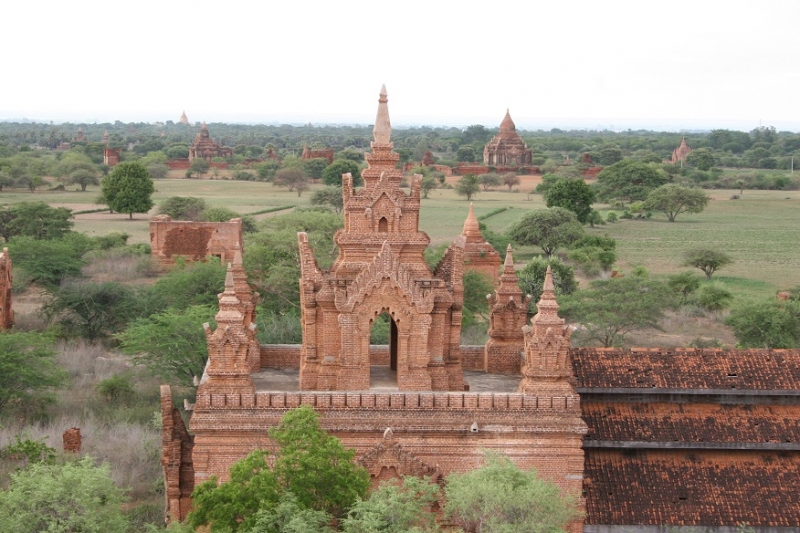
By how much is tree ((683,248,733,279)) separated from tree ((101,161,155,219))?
46317 millimetres

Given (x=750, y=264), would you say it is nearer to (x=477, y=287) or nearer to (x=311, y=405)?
(x=477, y=287)

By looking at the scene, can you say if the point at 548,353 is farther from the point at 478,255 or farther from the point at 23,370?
the point at 478,255

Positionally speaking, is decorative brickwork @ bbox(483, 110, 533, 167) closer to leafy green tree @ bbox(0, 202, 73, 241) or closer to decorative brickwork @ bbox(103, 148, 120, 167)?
decorative brickwork @ bbox(103, 148, 120, 167)

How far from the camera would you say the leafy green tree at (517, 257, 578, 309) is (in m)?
45.5

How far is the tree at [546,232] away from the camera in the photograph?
220 ft

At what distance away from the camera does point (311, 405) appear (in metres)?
16.9

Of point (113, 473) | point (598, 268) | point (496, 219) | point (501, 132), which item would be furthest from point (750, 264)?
point (501, 132)

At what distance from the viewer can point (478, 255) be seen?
43.6m

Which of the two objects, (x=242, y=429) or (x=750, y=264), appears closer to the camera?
(x=242, y=429)

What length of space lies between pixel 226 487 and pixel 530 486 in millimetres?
4517

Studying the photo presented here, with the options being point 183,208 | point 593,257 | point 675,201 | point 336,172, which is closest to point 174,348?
point 593,257

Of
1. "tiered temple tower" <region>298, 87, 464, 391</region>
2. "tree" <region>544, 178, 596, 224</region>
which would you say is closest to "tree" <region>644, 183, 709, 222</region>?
"tree" <region>544, 178, 596, 224</region>

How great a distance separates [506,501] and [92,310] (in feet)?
99.7

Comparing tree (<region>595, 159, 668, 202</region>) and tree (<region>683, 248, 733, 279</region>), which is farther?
tree (<region>595, 159, 668, 202</region>)
